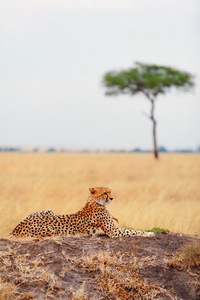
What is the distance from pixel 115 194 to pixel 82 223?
67cm

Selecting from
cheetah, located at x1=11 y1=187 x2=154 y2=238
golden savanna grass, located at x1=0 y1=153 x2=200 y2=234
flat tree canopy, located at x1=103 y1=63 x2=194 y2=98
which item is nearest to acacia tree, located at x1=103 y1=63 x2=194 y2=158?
flat tree canopy, located at x1=103 y1=63 x2=194 y2=98

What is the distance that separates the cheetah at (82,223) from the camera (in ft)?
18.7

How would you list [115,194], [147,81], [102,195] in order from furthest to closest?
[147,81], [115,194], [102,195]

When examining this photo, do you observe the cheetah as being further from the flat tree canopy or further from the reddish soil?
the flat tree canopy

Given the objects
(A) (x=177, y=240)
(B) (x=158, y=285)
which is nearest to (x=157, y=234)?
(A) (x=177, y=240)

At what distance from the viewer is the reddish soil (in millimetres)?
4520

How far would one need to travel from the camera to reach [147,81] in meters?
32.3

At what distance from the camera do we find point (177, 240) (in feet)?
19.4

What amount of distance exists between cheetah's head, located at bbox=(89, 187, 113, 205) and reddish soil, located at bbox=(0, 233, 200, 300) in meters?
0.45

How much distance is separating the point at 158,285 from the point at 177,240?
1.22m

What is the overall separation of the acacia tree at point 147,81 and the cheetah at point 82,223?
26.7 m

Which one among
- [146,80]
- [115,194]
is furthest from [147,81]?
[115,194]

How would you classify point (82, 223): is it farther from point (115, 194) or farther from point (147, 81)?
point (147, 81)

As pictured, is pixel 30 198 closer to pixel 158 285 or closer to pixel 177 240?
pixel 177 240
